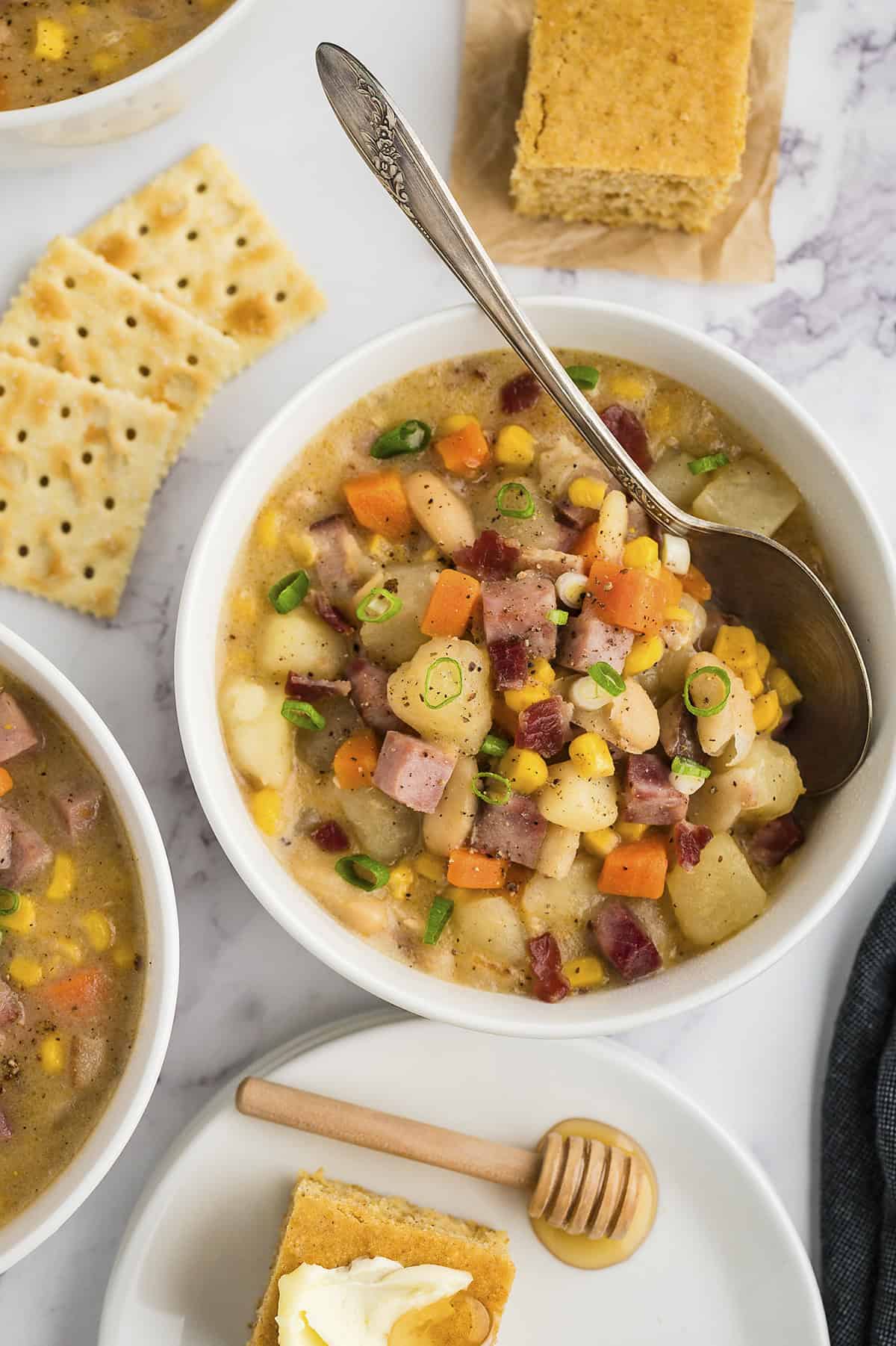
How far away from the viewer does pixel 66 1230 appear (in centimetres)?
354

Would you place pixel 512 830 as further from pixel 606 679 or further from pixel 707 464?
pixel 707 464

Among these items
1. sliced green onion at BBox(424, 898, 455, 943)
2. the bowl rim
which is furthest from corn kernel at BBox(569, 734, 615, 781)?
the bowl rim

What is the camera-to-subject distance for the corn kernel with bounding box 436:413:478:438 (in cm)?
322

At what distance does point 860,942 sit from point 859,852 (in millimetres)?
830

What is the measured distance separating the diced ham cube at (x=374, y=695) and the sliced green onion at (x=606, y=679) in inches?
19.9

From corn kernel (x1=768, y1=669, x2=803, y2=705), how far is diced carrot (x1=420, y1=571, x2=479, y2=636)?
2.82 ft

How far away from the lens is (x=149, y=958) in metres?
2.95

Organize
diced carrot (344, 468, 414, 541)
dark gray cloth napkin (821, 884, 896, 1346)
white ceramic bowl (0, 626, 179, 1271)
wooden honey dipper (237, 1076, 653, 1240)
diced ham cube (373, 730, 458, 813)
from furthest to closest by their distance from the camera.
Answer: dark gray cloth napkin (821, 884, 896, 1346) < wooden honey dipper (237, 1076, 653, 1240) < diced carrot (344, 468, 414, 541) < diced ham cube (373, 730, 458, 813) < white ceramic bowl (0, 626, 179, 1271)

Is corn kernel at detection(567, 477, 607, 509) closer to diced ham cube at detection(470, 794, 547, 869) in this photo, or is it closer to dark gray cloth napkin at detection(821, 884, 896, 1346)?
diced ham cube at detection(470, 794, 547, 869)

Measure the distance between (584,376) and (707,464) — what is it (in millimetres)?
395

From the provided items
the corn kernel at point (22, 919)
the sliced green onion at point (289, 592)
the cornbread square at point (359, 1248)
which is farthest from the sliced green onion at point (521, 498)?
the cornbread square at point (359, 1248)

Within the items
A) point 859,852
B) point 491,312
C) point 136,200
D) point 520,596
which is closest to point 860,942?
point 859,852

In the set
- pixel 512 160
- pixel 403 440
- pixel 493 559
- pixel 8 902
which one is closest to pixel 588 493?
pixel 493 559

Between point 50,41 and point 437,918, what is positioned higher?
point 50,41
